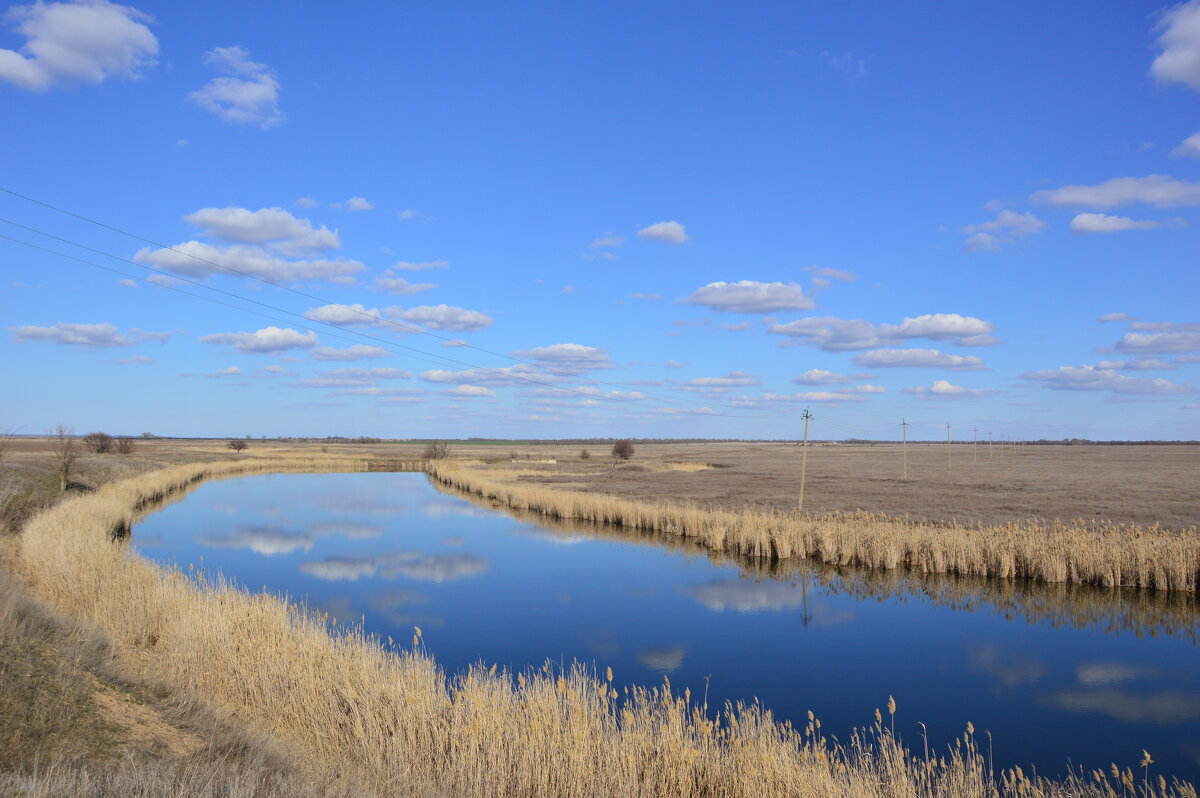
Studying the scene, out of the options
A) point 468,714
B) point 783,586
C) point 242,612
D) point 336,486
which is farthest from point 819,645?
point 336,486

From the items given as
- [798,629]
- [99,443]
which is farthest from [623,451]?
[798,629]

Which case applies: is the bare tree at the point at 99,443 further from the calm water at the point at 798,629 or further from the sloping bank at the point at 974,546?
the sloping bank at the point at 974,546

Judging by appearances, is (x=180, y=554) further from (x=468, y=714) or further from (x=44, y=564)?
(x=468, y=714)

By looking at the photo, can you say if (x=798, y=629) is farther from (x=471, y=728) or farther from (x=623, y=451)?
(x=623, y=451)

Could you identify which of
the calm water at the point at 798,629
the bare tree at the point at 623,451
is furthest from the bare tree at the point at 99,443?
the bare tree at the point at 623,451

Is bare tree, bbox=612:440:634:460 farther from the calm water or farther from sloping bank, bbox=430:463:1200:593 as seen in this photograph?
the calm water

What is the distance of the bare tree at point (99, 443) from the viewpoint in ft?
195

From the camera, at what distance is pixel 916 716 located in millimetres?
10906

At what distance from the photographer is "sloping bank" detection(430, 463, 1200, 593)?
58.9 feet

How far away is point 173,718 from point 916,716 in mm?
9831

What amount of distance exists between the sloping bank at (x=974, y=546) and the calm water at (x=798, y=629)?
796 millimetres

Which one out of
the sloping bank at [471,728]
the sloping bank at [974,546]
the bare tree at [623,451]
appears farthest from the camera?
the bare tree at [623,451]

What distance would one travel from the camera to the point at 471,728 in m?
6.91

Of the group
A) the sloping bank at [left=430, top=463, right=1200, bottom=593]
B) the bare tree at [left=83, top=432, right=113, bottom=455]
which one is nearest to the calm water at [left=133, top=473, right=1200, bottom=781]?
the sloping bank at [left=430, top=463, right=1200, bottom=593]
